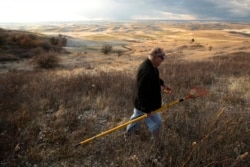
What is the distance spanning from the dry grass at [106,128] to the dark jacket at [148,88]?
57 cm

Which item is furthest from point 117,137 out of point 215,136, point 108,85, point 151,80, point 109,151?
point 108,85

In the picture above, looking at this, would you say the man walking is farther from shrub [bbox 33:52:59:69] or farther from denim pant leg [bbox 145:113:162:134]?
shrub [bbox 33:52:59:69]

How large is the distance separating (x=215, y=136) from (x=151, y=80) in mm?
1481

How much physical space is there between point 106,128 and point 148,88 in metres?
1.73

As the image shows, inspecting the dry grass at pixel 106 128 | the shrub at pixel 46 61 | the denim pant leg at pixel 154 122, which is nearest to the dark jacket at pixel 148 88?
the denim pant leg at pixel 154 122

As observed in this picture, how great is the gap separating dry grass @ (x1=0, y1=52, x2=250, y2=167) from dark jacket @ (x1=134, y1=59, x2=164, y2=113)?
570mm

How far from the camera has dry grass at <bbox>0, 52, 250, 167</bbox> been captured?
4.40 m

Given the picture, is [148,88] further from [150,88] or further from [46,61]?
[46,61]

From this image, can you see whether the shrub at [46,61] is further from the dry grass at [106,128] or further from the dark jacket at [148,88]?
the dark jacket at [148,88]

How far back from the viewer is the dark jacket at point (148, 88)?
4715 mm

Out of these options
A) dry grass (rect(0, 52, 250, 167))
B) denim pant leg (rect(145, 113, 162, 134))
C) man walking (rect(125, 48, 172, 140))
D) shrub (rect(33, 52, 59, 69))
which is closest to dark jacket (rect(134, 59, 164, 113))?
man walking (rect(125, 48, 172, 140))

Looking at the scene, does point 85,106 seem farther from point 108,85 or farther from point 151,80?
point 151,80

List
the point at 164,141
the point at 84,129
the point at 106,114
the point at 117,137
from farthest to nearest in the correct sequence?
the point at 106,114
the point at 84,129
the point at 117,137
the point at 164,141

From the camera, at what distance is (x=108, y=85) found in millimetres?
9344
